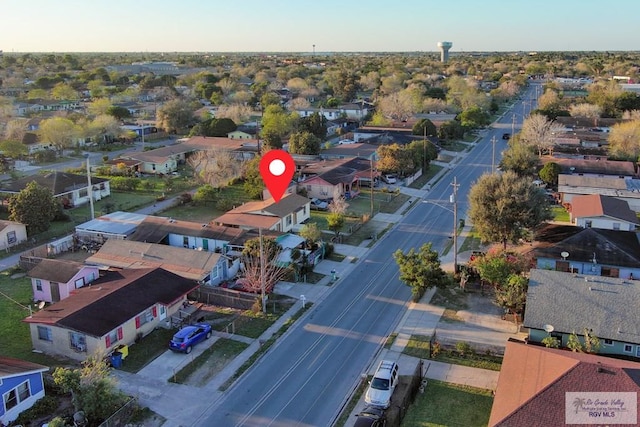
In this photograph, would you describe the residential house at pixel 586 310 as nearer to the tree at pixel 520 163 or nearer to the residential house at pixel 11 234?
the tree at pixel 520 163

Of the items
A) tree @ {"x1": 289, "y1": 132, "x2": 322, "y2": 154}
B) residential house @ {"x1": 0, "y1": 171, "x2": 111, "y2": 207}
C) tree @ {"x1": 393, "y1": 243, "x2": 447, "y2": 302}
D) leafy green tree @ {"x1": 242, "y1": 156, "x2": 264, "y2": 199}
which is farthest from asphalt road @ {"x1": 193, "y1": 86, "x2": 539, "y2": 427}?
residential house @ {"x1": 0, "y1": 171, "x2": 111, "y2": 207}

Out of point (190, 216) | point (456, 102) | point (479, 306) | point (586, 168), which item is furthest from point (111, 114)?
point (479, 306)

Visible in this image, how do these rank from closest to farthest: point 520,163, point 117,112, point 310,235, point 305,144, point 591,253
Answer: point 591,253, point 310,235, point 520,163, point 305,144, point 117,112

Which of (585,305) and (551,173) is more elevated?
(551,173)

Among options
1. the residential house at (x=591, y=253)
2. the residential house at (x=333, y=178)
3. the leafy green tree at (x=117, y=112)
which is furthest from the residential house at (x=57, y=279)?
the leafy green tree at (x=117, y=112)

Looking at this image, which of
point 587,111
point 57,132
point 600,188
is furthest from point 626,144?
point 57,132

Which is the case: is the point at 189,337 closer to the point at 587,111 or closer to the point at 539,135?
the point at 539,135
